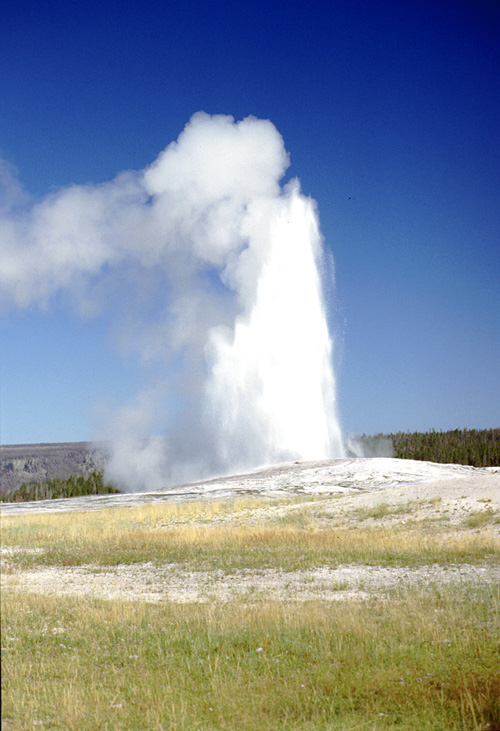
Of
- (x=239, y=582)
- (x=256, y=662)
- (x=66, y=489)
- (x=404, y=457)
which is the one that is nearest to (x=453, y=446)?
(x=404, y=457)

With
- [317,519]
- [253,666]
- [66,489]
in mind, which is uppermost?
[66,489]

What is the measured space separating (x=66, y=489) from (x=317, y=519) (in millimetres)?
71673

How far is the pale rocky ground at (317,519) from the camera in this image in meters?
14.2

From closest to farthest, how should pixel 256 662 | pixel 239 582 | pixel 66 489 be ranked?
pixel 256 662, pixel 239 582, pixel 66 489

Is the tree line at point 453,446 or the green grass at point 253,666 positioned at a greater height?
the tree line at point 453,446

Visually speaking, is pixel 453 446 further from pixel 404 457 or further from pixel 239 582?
pixel 239 582

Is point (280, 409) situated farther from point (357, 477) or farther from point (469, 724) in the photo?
point (469, 724)

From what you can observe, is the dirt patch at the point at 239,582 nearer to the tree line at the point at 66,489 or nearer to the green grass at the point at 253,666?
the green grass at the point at 253,666

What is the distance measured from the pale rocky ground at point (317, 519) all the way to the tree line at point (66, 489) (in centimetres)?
4515

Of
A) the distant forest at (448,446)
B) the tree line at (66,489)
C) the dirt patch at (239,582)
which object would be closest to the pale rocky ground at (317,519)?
the dirt patch at (239,582)

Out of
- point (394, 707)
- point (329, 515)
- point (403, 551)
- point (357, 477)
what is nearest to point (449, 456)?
point (357, 477)

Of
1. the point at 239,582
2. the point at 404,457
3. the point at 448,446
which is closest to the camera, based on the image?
the point at 239,582

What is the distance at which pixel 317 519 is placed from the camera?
29734mm

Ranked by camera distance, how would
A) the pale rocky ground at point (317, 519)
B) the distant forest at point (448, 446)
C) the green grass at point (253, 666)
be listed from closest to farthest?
the green grass at point (253, 666), the pale rocky ground at point (317, 519), the distant forest at point (448, 446)
